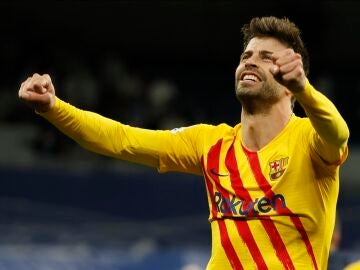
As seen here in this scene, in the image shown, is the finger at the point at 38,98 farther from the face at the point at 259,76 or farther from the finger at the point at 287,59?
the finger at the point at 287,59

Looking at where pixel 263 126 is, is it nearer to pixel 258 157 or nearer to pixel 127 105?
pixel 258 157

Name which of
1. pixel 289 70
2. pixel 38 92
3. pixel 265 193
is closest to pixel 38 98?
pixel 38 92

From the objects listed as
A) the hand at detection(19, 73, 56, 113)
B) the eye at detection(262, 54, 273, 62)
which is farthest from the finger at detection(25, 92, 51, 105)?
the eye at detection(262, 54, 273, 62)

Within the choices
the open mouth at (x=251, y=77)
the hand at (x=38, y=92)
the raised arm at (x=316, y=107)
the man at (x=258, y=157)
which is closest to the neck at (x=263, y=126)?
the man at (x=258, y=157)

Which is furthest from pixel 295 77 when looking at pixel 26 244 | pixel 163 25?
pixel 163 25

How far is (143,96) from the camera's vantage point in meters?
10.6

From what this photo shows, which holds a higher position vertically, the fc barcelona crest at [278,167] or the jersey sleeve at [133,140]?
the jersey sleeve at [133,140]

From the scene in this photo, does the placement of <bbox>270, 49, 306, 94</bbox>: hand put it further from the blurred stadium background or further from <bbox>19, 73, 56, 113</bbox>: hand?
the blurred stadium background

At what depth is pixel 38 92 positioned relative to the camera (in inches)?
150

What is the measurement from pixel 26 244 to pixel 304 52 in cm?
464

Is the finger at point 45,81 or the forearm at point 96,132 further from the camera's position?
the forearm at point 96,132

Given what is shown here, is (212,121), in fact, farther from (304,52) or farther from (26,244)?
(304,52)

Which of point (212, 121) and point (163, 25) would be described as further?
point (163, 25)

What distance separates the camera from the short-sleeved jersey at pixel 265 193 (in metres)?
3.73
